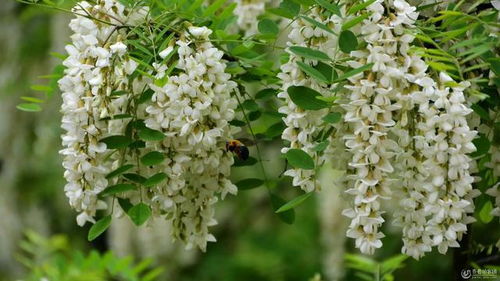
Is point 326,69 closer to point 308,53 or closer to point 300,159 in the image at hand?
point 308,53

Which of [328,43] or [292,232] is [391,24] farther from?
[292,232]

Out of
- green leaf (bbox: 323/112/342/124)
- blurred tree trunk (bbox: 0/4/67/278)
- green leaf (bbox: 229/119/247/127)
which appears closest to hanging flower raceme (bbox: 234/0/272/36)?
green leaf (bbox: 229/119/247/127)

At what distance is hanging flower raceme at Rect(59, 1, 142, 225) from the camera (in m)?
1.75

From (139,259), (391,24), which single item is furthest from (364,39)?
(139,259)

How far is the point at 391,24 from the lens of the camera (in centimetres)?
160

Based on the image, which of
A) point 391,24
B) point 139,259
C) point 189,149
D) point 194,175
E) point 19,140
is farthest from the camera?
point 139,259

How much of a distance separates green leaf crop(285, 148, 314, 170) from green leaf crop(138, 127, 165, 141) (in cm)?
29

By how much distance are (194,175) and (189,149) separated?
0.14m

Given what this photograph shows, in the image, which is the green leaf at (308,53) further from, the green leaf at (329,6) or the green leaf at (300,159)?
the green leaf at (300,159)

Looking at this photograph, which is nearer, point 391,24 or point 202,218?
point 391,24

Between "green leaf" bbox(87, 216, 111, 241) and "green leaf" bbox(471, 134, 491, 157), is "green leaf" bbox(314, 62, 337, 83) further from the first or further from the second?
"green leaf" bbox(87, 216, 111, 241)

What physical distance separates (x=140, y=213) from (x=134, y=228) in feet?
13.3

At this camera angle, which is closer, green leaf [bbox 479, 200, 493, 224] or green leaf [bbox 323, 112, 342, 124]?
green leaf [bbox 323, 112, 342, 124]

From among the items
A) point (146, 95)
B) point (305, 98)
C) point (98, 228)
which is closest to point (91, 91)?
point (146, 95)
